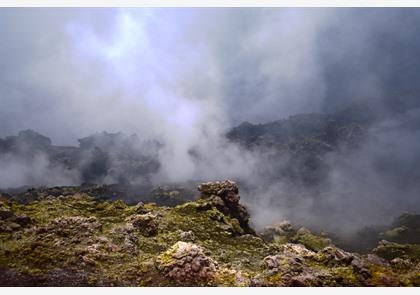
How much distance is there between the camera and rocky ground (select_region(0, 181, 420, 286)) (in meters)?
27.3

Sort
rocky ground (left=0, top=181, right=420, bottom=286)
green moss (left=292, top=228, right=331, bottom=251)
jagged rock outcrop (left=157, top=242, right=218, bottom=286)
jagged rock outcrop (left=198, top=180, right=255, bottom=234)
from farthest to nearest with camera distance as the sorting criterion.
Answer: green moss (left=292, top=228, right=331, bottom=251)
jagged rock outcrop (left=198, top=180, right=255, bottom=234)
jagged rock outcrop (left=157, top=242, right=218, bottom=286)
rocky ground (left=0, top=181, right=420, bottom=286)

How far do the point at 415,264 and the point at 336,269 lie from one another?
22.3 ft

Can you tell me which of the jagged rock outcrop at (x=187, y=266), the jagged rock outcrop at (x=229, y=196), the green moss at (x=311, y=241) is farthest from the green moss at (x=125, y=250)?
the green moss at (x=311, y=241)

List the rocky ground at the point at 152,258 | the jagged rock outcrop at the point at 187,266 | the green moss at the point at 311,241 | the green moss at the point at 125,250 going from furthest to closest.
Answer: the green moss at the point at 311,241, the green moss at the point at 125,250, the jagged rock outcrop at the point at 187,266, the rocky ground at the point at 152,258

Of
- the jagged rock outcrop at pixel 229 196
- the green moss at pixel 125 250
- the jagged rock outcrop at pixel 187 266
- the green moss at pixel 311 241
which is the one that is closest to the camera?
the jagged rock outcrop at pixel 187 266

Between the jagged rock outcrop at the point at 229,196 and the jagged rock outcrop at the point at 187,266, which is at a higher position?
the jagged rock outcrop at the point at 229,196

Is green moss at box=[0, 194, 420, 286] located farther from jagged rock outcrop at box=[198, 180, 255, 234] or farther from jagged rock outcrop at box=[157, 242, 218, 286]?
jagged rock outcrop at box=[198, 180, 255, 234]

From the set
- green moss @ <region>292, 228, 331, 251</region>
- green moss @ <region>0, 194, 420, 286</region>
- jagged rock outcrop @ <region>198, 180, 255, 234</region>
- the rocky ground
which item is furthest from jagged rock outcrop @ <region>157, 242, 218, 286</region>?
green moss @ <region>292, 228, 331, 251</region>

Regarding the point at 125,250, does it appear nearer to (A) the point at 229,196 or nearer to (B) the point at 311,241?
(A) the point at 229,196

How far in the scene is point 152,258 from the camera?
3120 centimetres

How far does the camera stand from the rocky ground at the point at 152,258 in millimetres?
27266

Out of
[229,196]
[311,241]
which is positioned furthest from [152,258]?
[311,241]

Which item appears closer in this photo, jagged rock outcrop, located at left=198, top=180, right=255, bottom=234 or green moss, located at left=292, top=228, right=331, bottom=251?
jagged rock outcrop, located at left=198, top=180, right=255, bottom=234

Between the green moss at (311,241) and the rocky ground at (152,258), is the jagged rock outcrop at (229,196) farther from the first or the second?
the green moss at (311,241)
